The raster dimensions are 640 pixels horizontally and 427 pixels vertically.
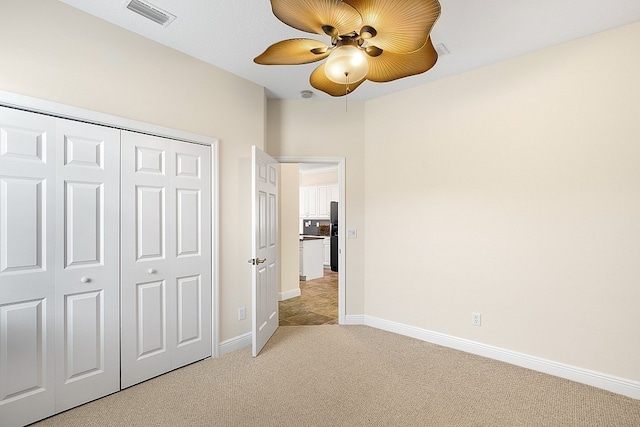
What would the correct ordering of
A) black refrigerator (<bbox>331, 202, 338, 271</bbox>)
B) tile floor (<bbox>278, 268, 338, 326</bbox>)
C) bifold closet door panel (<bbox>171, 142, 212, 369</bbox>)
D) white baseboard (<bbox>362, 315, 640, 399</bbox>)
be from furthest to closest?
black refrigerator (<bbox>331, 202, 338, 271</bbox>) < tile floor (<bbox>278, 268, 338, 326</bbox>) < bifold closet door panel (<bbox>171, 142, 212, 369</bbox>) < white baseboard (<bbox>362, 315, 640, 399</bbox>)

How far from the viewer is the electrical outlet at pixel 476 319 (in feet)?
10.0

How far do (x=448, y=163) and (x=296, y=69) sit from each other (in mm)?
1815

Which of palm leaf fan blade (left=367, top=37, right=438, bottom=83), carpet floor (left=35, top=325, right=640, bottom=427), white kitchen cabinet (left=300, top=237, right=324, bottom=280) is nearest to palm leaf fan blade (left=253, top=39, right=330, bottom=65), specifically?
palm leaf fan blade (left=367, top=37, right=438, bottom=83)

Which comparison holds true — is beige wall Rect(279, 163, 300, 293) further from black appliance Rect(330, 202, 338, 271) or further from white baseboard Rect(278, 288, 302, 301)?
black appliance Rect(330, 202, 338, 271)

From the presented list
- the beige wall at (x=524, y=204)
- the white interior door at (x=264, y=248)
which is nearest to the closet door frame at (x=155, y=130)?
the white interior door at (x=264, y=248)

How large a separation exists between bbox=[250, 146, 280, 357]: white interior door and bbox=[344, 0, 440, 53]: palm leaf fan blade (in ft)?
5.95

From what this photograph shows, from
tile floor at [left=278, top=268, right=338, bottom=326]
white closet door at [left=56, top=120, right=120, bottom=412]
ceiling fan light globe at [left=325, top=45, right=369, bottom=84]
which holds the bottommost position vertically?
tile floor at [left=278, top=268, right=338, bottom=326]

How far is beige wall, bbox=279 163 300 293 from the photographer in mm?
5066

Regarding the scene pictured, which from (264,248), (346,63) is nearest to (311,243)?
(264,248)

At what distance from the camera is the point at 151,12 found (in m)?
2.23

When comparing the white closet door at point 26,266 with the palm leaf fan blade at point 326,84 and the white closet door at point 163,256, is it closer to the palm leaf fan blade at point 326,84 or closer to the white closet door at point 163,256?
the white closet door at point 163,256

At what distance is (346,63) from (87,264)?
7.33 feet

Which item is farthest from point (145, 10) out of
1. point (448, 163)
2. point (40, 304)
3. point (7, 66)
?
point (448, 163)

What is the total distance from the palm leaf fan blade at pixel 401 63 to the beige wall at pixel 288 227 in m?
3.42
